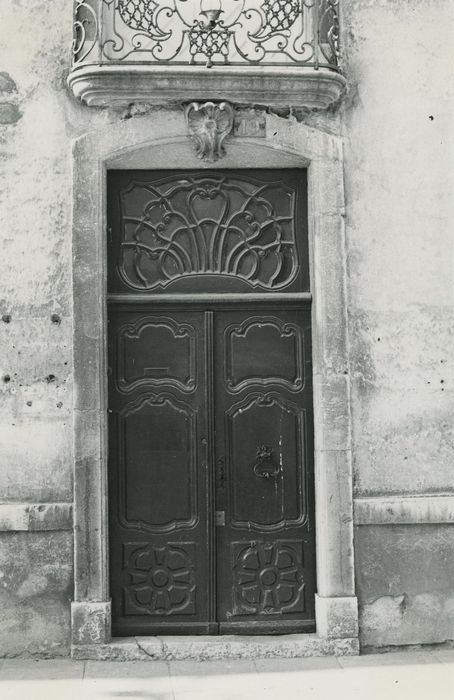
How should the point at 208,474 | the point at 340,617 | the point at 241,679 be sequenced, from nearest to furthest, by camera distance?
the point at 241,679 → the point at 340,617 → the point at 208,474

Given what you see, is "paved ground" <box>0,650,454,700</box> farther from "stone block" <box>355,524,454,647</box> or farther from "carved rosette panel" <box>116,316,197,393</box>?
"carved rosette panel" <box>116,316,197,393</box>

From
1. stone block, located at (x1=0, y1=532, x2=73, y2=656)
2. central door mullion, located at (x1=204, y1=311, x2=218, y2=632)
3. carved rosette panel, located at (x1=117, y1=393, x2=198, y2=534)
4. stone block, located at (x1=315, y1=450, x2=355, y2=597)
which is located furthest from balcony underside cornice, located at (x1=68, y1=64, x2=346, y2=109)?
stone block, located at (x1=0, y1=532, x2=73, y2=656)

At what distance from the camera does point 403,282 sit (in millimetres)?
7926

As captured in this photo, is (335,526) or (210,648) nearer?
(210,648)

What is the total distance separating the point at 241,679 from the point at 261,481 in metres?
1.44

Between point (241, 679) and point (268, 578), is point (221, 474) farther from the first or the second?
point (241, 679)

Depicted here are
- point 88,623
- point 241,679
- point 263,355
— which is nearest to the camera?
point 241,679

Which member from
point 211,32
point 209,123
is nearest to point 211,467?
point 209,123

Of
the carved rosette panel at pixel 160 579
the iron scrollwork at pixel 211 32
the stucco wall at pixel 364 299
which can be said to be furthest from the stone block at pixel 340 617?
the iron scrollwork at pixel 211 32

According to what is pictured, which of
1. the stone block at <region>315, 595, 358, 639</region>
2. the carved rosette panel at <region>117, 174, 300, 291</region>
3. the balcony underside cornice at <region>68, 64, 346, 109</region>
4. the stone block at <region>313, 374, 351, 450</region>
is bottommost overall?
the stone block at <region>315, 595, 358, 639</region>

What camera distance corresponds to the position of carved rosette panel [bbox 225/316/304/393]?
26.1 ft

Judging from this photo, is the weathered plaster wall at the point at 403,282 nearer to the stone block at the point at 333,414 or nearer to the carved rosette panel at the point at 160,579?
the stone block at the point at 333,414

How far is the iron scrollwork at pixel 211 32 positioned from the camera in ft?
25.5

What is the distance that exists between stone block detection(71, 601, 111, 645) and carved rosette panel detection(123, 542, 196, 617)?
11.7 inches
